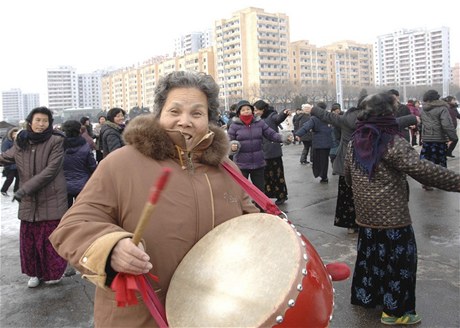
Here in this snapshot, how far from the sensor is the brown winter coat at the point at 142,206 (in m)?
1.51

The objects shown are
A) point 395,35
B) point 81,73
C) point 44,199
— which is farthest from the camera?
point 81,73

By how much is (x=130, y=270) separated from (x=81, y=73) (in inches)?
7305

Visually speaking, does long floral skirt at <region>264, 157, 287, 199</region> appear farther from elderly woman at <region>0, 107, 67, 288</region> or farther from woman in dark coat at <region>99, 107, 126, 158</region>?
elderly woman at <region>0, 107, 67, 288</region>

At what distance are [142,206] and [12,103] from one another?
188291mm

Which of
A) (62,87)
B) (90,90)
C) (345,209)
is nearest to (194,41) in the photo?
(90,90)

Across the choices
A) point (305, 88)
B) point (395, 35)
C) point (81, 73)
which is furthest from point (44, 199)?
point (81, 73)

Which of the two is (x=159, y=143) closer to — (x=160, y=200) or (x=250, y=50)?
(x=160, y=200)

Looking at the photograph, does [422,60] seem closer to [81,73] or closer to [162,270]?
[81,73]

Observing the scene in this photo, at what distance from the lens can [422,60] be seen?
13588 centimetres

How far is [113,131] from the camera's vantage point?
6312 mm

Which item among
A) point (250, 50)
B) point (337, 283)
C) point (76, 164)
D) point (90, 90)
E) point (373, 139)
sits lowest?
point (337, 283)

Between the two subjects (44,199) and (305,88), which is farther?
(305,88)

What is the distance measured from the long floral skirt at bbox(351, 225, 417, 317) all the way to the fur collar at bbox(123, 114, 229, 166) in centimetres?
198

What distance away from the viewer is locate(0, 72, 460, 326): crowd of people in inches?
62.9
